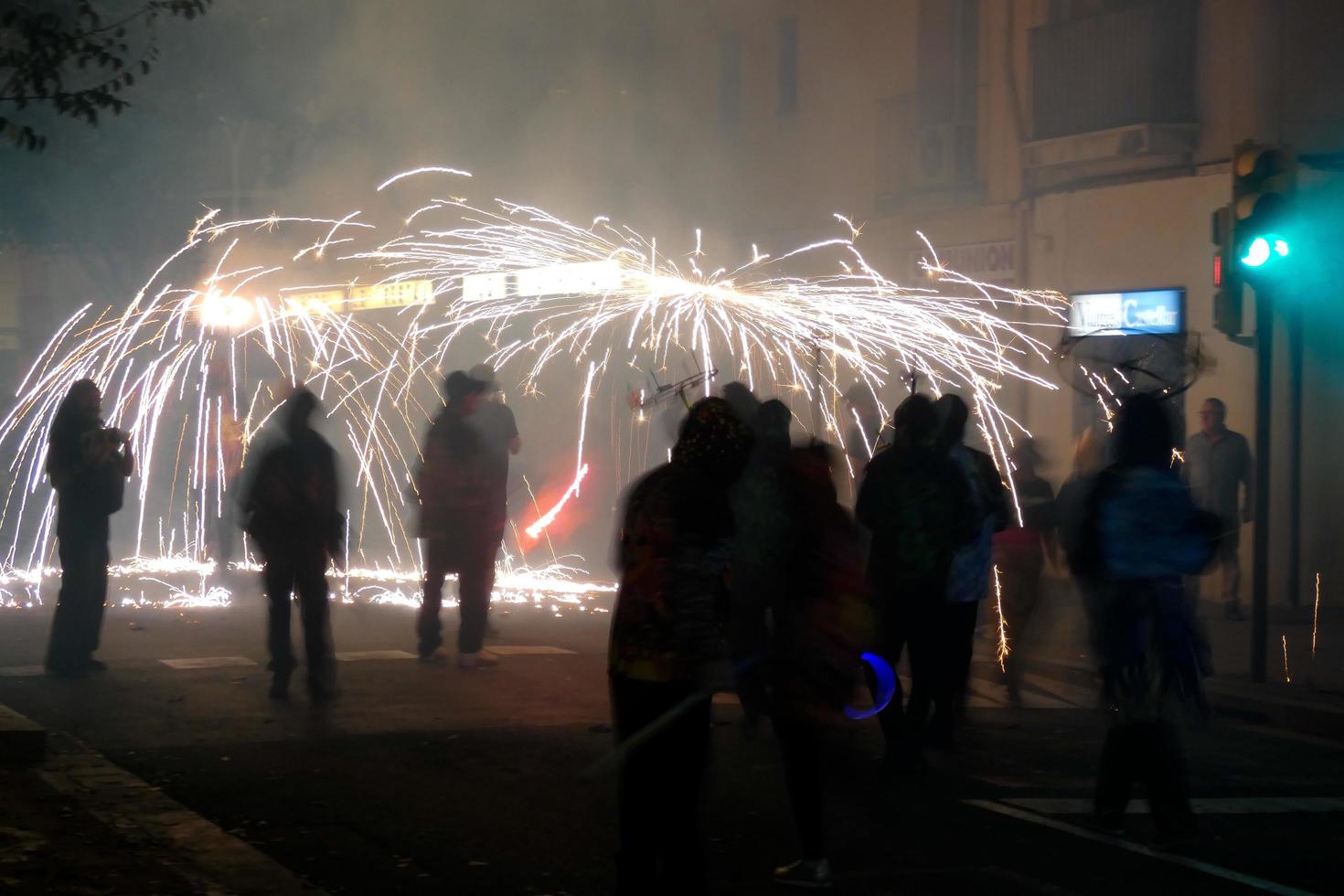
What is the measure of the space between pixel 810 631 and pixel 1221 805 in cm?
248

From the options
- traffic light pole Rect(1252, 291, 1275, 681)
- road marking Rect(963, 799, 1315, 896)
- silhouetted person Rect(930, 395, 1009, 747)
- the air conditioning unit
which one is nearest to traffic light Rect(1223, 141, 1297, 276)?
traffic light pole Rect(1252, 291, 1275, 681)

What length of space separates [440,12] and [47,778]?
745 inches

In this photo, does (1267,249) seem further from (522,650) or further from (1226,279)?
(522,650)

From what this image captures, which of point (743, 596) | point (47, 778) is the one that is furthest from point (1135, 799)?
point (47, 778)

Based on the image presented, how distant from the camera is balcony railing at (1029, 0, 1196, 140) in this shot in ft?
58.6

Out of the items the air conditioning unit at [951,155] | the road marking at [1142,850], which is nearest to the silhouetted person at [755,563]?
the road marking at [1142,850]

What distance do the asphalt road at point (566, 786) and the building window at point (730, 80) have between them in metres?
16.1

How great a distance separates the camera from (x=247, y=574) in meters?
17.3

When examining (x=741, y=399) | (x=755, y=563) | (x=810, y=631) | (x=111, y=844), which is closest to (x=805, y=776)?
(x=810, y=631)

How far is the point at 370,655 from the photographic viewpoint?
11492 millimetres

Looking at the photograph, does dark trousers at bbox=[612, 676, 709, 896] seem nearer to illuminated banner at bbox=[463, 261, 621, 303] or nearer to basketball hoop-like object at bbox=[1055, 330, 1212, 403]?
basketball hoop-like object at bbox=[1055, 330, 1212, 403]

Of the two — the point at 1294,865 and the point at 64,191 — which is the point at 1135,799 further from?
the point at 64,191

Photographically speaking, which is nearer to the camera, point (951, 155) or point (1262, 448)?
point (1262, 448)

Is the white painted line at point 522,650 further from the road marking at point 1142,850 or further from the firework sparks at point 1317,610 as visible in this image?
the firework sparks at point 1317,610
